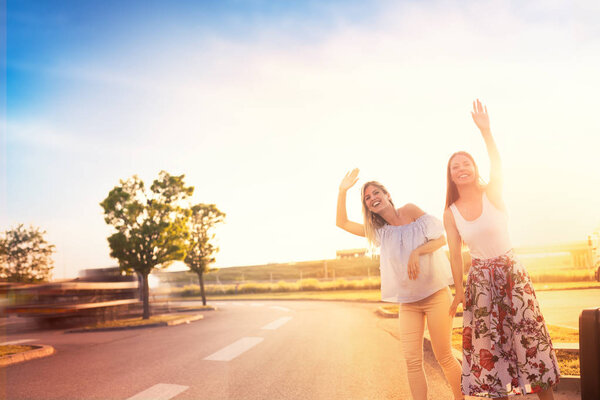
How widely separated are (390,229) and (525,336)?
1.39 m

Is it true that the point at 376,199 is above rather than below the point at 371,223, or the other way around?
above

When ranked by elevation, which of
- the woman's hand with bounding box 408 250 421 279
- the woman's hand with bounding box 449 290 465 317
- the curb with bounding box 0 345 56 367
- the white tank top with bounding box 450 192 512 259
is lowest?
the curb with bounding box 0 345 56 367

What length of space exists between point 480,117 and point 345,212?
153 centimetres

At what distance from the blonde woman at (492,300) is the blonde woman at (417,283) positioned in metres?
0.22

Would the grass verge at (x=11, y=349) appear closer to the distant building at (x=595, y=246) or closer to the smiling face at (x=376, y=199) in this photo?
the smiling face at (x=376, y=199)

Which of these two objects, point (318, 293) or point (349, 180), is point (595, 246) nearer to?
point (349, 180)

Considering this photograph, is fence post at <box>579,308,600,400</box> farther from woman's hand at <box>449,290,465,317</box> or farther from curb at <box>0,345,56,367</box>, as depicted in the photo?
curb at <box>0,345,56,367</box>

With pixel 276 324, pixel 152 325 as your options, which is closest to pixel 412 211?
pixel 276 324

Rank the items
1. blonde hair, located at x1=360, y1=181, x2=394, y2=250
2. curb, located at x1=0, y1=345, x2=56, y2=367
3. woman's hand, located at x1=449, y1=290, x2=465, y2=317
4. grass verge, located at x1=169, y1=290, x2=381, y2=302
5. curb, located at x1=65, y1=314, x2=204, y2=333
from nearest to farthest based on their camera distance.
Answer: woman's hand, located at x1=449, y1=290, x2=465, y2=317, blonde hair, located at x1=360, y1=181, x2=394, y2=250, curb, located at x1=0, y1=345, x2=56, y2=367, curb, located at x1=65, y1=314, x2=204, y2=333, grass verge, located at x1=169, y1=290, x2=381, y2=302

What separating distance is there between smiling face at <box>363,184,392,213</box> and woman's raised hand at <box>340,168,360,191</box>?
20 centimetres

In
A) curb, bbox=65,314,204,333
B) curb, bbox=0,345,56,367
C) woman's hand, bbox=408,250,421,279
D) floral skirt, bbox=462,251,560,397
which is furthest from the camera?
curb, bbox=65,314,204,333

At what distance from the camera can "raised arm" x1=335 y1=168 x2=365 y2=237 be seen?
14.8 ft

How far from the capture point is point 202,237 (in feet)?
95.8

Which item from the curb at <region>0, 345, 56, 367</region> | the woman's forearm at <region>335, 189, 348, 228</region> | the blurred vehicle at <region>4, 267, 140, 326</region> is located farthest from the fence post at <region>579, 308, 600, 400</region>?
the blurred vehicle at <region>4, 267, 140, 326</region>
